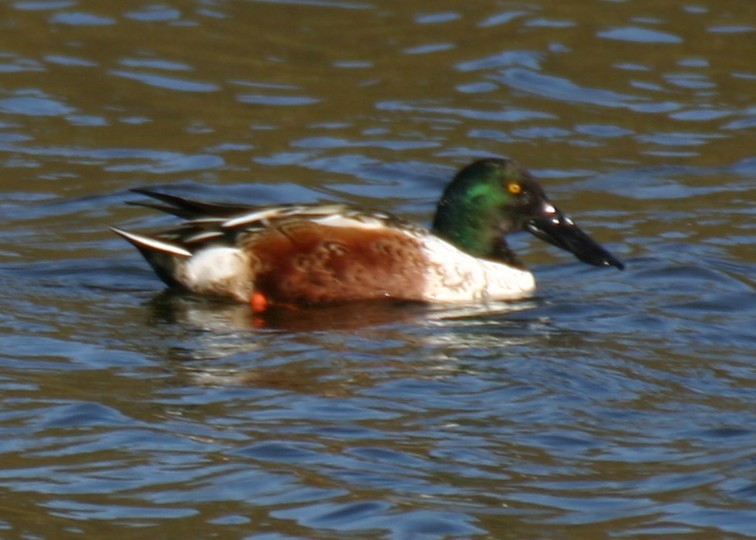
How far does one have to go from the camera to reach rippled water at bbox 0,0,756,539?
6359 mm

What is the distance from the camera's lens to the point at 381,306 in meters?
9.30

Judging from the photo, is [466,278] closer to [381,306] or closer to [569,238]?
[381,306]

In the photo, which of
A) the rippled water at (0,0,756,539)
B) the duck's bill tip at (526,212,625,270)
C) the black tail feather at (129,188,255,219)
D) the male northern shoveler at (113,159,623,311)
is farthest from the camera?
the duck's bill tip at (526,212,625,270)

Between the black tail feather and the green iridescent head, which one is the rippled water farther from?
the black tail feather

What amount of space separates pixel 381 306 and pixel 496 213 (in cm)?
104

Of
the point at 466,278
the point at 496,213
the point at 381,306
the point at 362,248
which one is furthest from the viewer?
the point at 496,213

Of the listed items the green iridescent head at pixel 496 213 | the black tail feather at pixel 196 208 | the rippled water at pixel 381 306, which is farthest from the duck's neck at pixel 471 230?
the black tail feather at pixel 196 208

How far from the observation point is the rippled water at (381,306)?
20.9 ft

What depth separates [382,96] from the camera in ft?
43.0

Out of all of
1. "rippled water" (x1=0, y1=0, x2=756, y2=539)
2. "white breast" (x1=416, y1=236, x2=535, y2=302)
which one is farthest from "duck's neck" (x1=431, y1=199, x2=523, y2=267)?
"rippled water" (x1=0, y1=0, x2=756, y2=539)

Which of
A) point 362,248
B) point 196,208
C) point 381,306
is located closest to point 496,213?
point 362,248

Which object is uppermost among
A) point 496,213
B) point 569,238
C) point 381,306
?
point 496,213

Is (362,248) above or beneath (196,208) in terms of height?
beneath

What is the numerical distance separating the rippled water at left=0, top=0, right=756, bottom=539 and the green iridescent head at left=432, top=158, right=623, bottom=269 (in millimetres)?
294
